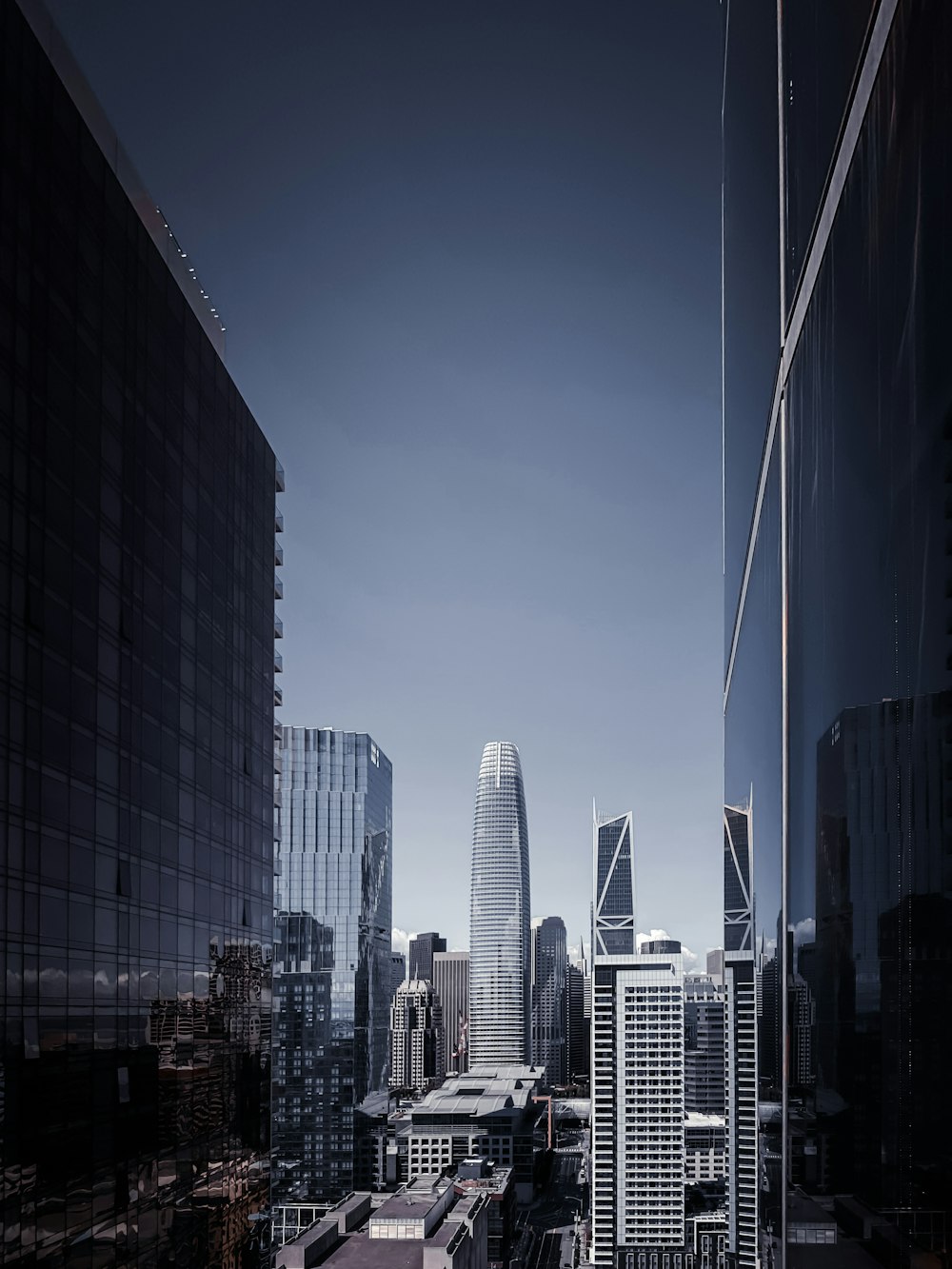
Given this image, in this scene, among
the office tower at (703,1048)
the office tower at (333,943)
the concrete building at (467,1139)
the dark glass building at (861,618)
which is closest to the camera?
the dark glass building at (861,618)

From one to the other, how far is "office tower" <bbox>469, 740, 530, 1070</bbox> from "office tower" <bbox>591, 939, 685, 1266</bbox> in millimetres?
78787

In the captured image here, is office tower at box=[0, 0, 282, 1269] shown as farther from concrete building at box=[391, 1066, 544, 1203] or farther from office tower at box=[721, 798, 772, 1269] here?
concrete building at box=[391, 1066, 544, 1203]

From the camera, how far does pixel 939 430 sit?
1397mm

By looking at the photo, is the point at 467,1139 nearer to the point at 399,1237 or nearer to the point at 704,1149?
the point at 704,1149

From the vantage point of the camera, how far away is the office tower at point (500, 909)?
620 ft

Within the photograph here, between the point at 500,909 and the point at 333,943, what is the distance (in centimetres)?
7434

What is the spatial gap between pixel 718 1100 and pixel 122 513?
373ft

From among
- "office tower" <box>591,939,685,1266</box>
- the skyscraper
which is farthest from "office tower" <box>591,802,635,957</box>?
the skyscraper

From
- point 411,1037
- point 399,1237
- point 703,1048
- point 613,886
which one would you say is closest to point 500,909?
point 411,1037

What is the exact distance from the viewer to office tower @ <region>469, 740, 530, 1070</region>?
189000 mm

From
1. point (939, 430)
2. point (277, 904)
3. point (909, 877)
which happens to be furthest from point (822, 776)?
point (277, 904)

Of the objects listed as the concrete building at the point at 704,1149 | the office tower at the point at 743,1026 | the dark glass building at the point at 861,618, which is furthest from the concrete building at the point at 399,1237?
the dark glass building at the point at 861,618

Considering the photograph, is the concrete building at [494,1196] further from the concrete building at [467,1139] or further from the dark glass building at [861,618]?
the dark glass building at [861,618]

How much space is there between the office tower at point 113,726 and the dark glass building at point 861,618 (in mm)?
14137
